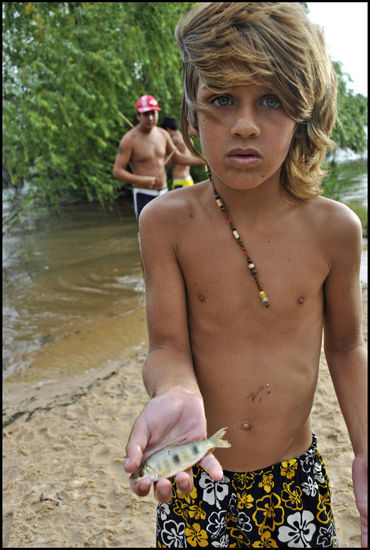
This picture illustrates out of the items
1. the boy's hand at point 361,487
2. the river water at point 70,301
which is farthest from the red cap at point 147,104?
the boy's hand at point 361,487

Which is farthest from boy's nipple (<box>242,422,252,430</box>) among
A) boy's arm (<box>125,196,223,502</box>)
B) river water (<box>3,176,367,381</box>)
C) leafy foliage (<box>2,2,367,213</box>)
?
leafy foliage (<box>2,2,367,213</box>)

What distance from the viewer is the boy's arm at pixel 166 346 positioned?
1172mm

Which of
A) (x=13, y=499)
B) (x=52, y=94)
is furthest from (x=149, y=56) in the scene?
(x=13, y=499)

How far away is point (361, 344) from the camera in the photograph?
59.1 inches

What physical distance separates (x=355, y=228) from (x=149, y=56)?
8699mm

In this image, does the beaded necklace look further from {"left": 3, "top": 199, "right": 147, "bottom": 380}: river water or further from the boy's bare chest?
{"left": 3, "top": 199, "right": 147, "bottom": 380}: river water

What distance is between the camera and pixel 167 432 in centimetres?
118

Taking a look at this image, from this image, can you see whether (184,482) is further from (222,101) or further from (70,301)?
(70,301)

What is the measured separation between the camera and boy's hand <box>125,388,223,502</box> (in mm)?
1031

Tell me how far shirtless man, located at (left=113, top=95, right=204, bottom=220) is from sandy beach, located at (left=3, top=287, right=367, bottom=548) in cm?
293

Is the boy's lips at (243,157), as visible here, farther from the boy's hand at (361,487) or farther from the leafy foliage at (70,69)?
the leafy foliage at (70,69)

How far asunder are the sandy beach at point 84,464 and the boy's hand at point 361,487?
58.1 inches

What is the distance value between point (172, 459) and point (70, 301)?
6034 mm

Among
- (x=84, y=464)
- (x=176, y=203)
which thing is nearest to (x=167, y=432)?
(x=176, y=203)
